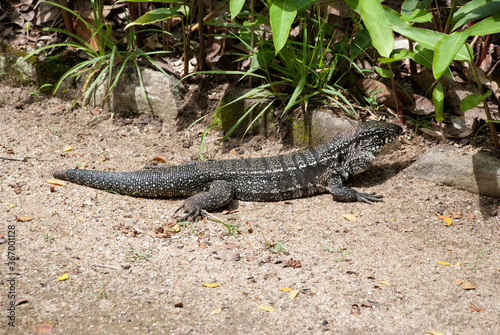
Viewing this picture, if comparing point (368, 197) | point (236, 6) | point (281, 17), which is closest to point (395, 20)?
point (281, 17)

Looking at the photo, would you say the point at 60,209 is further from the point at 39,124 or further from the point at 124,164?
the point at 39,124

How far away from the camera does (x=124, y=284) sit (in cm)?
360

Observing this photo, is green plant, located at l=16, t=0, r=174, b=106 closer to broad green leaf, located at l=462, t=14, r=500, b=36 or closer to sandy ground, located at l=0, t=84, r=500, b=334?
sandy ground, located at l=0, t=84, r=500, b=334

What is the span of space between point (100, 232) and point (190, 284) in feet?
4.15

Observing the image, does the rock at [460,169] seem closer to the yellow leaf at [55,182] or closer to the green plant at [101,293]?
the green plant at [101,293]

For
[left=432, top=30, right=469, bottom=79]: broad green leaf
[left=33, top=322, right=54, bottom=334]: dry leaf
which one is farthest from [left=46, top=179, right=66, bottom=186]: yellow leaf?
[left=432, top=30, right=469, bottom=79]: broad green leaf

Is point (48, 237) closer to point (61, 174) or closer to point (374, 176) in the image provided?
point (61, 174)

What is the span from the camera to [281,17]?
13.7 ft

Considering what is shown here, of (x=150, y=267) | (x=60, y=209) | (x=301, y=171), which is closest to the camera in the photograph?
(x=150, y=267)

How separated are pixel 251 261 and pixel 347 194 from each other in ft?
5.58

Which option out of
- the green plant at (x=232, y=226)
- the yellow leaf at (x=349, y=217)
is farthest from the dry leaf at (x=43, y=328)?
the yellow leaf at (x=349, y=217)

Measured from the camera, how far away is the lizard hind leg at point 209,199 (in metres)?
4.97

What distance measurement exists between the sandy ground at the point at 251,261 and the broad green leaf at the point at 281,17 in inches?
78.1

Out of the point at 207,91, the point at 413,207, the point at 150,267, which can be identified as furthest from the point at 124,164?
the point at 413,207
